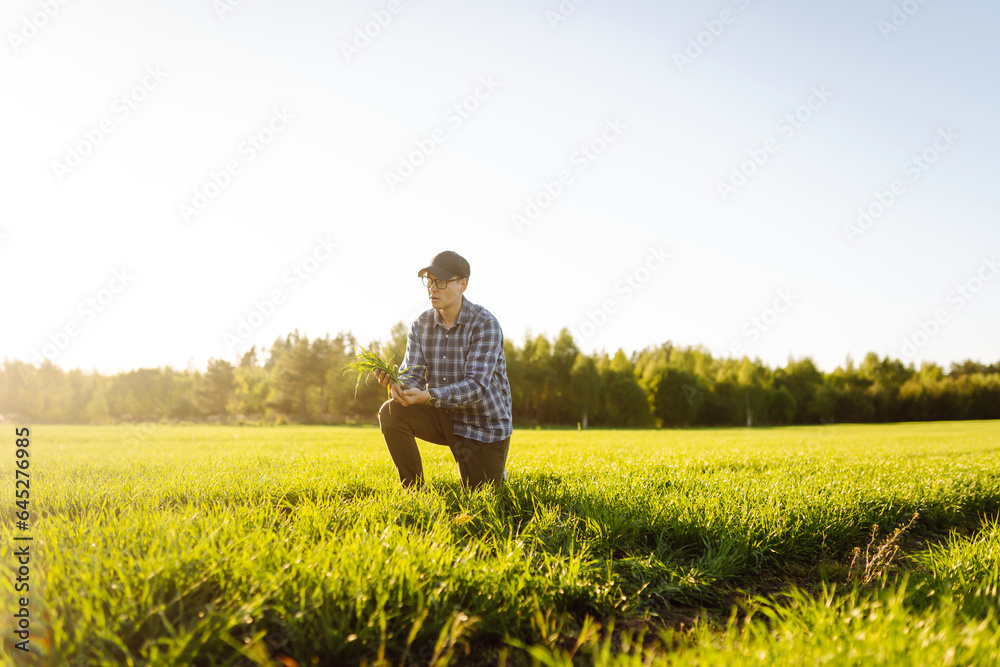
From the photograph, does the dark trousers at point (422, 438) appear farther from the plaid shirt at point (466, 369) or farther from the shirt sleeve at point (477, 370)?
the shirt sleeve at point (477, 370)

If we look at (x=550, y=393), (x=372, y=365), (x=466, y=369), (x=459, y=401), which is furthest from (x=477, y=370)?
(x=550, y=393)

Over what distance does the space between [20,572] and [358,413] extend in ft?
179

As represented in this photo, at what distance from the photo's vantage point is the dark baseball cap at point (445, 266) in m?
4.89

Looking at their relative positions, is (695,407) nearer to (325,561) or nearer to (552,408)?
(552,408)

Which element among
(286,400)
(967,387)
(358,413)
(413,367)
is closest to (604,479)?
(413,367)

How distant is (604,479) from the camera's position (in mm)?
5559

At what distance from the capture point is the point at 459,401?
15.4 feet

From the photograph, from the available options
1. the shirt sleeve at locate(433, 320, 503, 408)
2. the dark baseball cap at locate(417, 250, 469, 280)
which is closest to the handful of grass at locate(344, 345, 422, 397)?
the shirt sleeve at locate(433, 320, 503, 408)

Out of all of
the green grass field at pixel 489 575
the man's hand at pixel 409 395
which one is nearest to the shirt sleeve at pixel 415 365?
the man's hand at pixel 409 395

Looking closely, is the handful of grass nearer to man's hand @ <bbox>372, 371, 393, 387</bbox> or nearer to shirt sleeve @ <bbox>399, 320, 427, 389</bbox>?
man's hand @ <bbox>372, 371, 393, 387</bbox>

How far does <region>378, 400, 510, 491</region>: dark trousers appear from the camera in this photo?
15.9ft

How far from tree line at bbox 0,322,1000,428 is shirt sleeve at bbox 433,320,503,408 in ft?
124

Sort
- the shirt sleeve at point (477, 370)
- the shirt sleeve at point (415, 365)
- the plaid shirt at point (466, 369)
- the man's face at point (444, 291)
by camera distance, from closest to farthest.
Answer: the shirt sleeve at point (477, 370) < the plaid shirt at point (466, 369) < the man's face at point (444, 291) < the shirt sleeve at point (415, 365)

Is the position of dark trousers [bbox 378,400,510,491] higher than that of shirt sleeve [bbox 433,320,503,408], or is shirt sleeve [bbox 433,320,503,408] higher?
shirt sleeve [bbox 433,320,503,408]
